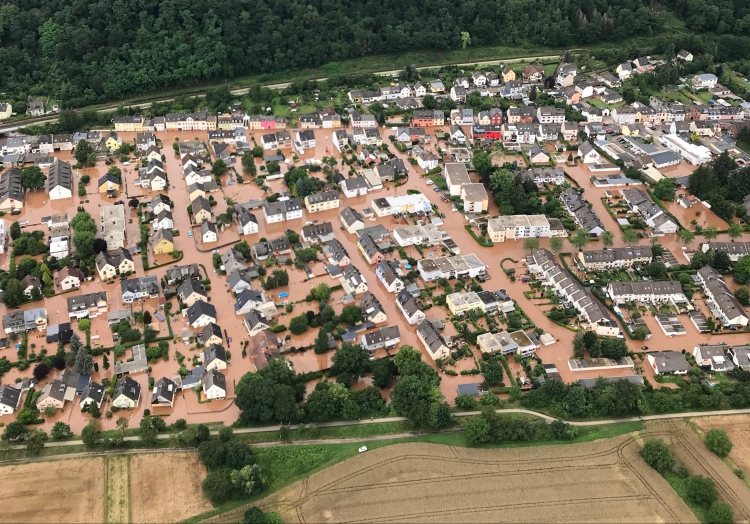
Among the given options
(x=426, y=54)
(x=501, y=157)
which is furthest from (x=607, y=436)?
(x=426, y=54)

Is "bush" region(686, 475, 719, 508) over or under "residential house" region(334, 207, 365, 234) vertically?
under

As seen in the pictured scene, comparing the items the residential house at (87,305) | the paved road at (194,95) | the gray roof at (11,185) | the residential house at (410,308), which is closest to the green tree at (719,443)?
the residential house at (410,308)

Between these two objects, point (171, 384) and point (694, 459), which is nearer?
point (694, 459)

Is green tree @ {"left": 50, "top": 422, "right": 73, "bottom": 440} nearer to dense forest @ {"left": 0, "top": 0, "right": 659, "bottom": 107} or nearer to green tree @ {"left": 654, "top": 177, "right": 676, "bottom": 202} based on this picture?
dense forest @ {"left": 0, "top": 0, "right": 659, "bottom": 107}

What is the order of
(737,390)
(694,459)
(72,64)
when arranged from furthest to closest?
(72,64) < (737,390) < (694,459)

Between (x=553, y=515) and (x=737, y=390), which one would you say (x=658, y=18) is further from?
(x=553, y=515)

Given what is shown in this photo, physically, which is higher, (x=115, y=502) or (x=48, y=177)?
(x=48, y=177)

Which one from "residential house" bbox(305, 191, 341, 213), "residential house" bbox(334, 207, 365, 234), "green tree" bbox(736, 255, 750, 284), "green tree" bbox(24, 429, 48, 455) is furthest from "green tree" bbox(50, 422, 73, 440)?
"green tree" bbox(736, 255, 750, 284)

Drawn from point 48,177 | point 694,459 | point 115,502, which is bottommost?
point 694,459
